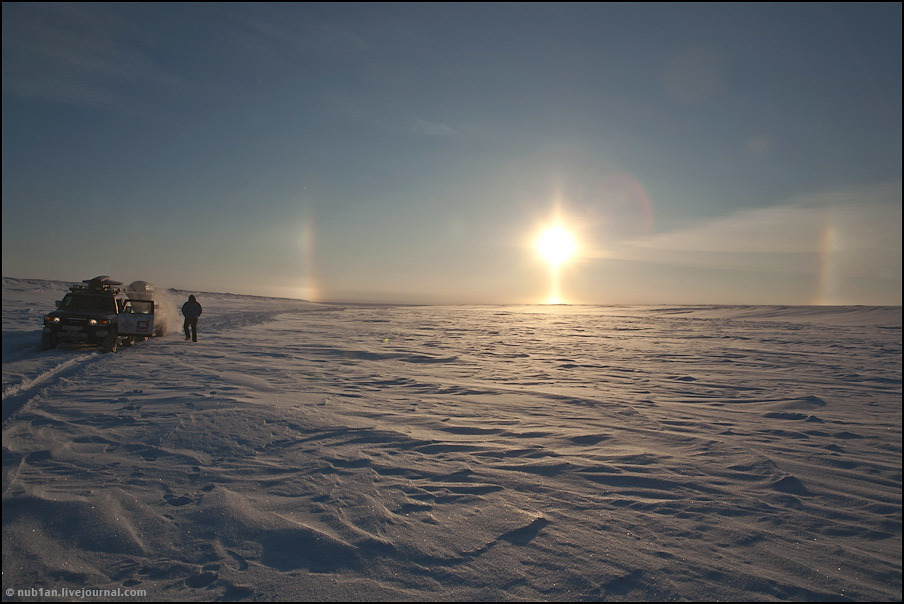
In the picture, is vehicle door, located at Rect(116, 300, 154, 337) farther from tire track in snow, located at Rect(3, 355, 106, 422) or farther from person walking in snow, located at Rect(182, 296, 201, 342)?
tire track in snow, located at Rect(3, 355, 106, 422)

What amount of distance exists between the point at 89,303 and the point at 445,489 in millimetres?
13524

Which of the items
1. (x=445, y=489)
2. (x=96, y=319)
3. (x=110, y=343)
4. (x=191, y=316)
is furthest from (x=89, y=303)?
(x=445, y=489)

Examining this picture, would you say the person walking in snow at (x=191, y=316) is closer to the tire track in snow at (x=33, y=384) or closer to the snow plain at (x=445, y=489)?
the tire track in snow at (x=33, y=384)

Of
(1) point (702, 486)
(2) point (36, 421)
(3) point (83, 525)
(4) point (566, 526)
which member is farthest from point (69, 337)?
(1) point (702, 486)

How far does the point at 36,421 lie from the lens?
19.4ft

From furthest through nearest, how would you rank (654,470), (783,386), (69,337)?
(69,337)
(783,386)
(654,470)

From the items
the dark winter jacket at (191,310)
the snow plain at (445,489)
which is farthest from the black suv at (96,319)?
the snow plain at (445,489)

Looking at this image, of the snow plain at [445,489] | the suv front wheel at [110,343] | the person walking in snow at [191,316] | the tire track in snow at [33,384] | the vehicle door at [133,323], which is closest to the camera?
the snow plain at [445,489]

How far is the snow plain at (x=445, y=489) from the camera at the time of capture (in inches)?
118

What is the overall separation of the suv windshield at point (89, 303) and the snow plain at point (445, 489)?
4.03m

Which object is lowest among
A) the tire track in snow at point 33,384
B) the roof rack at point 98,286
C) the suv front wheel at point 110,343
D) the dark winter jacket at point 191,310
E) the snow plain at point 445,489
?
the snow plain at point 445,489

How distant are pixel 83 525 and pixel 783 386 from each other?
36.5 feet

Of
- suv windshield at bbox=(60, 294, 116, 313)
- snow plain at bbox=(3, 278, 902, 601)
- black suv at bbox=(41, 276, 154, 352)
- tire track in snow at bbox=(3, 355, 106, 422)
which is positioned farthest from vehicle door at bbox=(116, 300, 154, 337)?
snow plain at bbox=(3, 278, 902, 601)

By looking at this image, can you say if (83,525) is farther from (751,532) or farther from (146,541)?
(751,532)
